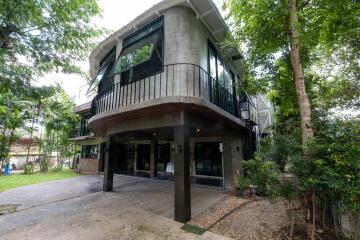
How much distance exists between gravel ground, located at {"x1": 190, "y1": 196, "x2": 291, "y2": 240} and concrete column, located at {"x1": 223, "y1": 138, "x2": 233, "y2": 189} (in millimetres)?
2334

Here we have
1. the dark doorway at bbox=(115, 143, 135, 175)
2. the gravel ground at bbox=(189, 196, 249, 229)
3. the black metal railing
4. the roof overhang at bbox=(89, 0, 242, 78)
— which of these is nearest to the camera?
the gravel ground at bbox=(189, 196, 249, 229)

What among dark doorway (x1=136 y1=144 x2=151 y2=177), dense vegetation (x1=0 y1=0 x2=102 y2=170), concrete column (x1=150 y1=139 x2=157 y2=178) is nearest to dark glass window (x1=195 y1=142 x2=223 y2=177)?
concrete column (x1=150 y1=139 x2=157 y2=178)

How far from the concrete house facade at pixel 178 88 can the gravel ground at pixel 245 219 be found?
78cm

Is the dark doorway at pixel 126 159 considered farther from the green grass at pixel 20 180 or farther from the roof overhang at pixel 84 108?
the roof overhang at pixel 84 108

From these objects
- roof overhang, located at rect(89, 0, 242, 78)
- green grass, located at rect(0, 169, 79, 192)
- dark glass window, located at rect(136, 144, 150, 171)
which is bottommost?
green grass, located at rect(0, 169, 79, 192)

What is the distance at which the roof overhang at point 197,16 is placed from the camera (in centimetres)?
615

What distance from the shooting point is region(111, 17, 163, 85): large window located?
641 cm

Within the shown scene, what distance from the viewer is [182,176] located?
521 centimetres

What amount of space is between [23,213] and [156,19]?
794cm

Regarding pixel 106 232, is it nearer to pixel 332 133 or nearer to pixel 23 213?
pixel 23 213

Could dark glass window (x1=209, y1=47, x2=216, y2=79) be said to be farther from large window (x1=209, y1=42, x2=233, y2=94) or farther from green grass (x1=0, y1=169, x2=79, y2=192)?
green grass (x1=0, y1=169, x2=79, y2=192)

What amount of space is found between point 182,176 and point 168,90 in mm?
2686

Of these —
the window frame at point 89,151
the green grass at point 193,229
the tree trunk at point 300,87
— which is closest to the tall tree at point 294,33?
the tree trunk at point 300,87

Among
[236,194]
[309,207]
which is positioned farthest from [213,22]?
[236,194]
